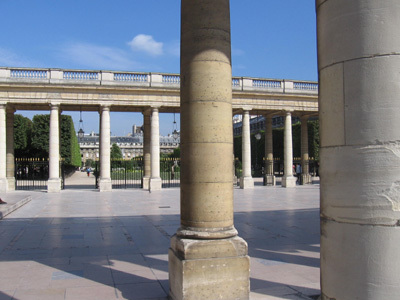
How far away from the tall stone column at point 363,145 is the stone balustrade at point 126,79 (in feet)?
102

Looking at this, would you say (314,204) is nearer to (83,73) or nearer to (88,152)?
(83,73)

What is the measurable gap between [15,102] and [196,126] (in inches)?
1151

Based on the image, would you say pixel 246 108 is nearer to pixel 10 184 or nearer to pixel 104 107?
pixel 104 107

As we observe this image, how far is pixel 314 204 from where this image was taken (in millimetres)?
21297

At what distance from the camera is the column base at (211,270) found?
582 centimetres

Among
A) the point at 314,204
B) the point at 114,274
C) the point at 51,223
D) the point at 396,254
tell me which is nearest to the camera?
the point at 396,254

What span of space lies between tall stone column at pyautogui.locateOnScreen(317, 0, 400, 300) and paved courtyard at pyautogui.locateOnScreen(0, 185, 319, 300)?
132 inches

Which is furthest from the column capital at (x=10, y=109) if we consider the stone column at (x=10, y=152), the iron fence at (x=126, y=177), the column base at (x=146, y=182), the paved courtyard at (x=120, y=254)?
the paved courtyard at (x=120, y=254)

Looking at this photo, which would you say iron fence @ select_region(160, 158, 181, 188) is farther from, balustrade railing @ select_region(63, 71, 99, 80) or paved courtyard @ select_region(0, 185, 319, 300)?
paved courtyard @ select_region(0, 185, 319, 300)

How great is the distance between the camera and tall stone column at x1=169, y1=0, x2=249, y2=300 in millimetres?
5996

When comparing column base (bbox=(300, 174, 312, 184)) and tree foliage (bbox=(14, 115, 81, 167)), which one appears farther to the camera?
tree foliage (bbox=(14, 115, 81, 167))

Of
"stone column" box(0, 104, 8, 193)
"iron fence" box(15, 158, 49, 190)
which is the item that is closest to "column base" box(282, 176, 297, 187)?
"iron fence" box(15, 158, 49, 190)

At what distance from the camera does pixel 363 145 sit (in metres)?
3.24

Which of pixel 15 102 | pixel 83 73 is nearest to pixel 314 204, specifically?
pixel 83 73
